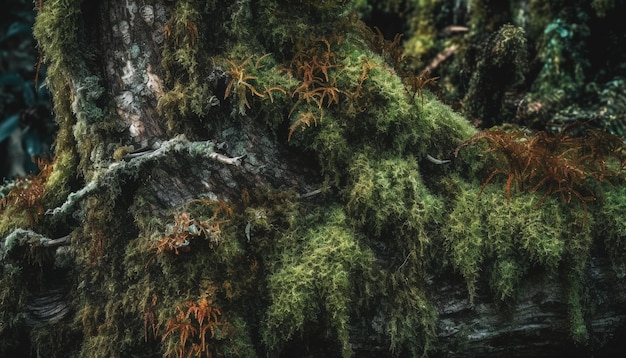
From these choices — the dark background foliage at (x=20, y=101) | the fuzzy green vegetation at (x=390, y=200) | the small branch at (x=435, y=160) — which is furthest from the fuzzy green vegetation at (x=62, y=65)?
the dark background foliage at (x=20, y=101)

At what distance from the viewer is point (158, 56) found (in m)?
2.21

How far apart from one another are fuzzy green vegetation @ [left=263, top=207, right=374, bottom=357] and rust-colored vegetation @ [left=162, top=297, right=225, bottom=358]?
217 mm

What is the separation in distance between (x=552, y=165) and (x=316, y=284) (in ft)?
3.84

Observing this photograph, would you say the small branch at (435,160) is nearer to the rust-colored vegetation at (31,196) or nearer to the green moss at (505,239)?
the green moss at (505,239)

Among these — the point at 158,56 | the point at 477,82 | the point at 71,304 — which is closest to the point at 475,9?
the point at 477,82

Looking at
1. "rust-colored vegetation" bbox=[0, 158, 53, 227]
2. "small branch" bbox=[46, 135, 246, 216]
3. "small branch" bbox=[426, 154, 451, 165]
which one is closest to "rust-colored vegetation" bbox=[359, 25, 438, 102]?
"small branch" bbox=[426, 154, 451, 165]

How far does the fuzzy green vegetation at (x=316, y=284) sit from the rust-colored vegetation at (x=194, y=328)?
0.22 meters

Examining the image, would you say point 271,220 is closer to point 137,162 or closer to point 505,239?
point 137,162

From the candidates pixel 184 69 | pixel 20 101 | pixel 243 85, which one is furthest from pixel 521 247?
pixel 20 101

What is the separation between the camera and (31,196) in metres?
2.43

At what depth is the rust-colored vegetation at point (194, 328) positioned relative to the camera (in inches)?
76.0

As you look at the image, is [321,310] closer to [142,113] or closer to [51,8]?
[142,113]

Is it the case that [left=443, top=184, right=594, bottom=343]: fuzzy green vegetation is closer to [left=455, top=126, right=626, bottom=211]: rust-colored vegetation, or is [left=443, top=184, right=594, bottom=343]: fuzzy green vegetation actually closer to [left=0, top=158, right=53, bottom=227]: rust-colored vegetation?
[left=455, top=126, right=626, bottom=211]: rust-colored vegetation

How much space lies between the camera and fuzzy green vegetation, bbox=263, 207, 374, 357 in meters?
2.01
